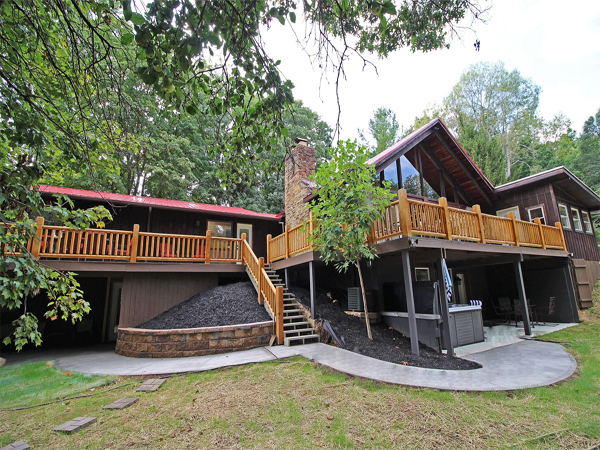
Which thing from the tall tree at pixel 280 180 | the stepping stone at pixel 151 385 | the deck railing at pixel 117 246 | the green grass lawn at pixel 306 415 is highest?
the tall tree at pixel 280 180

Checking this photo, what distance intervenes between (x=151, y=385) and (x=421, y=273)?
9.25m

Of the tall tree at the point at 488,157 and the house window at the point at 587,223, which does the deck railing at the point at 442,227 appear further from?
the tall tree at the point at 488,157

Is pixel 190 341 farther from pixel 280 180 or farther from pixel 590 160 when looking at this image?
pixel 590 160

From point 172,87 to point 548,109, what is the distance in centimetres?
3590

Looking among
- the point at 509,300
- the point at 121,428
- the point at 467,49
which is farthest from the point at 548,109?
the point at 121,428

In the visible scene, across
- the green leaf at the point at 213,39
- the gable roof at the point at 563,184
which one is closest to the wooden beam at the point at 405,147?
the gable roof at the point at 563,184

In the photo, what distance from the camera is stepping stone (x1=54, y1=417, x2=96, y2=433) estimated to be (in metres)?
3.24

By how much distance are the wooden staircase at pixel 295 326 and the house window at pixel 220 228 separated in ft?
15.9

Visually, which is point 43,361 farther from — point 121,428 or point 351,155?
point 351,155

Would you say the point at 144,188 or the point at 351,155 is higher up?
the point at 144,188

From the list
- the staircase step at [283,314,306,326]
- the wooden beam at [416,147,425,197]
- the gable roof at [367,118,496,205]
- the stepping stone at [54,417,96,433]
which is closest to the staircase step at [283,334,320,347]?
the staircase step at [283,314,306,326]

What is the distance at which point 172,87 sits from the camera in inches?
85.4

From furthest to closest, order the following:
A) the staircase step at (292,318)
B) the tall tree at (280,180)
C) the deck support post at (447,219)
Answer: the tall tree at (280,180), the staircase step at (292,318), the deck support post at (447,219)

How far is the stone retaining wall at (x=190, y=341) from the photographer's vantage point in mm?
6742
